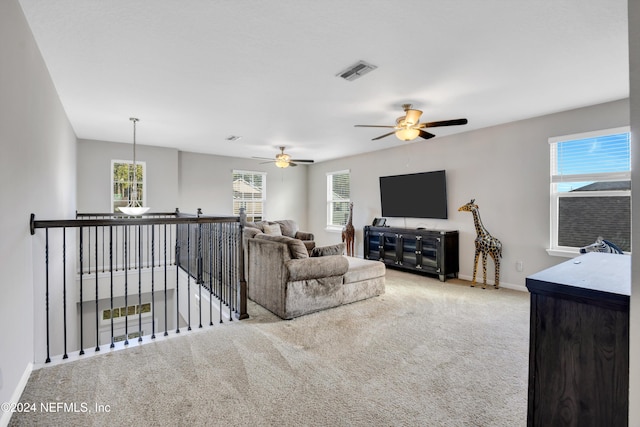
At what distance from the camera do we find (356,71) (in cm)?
285

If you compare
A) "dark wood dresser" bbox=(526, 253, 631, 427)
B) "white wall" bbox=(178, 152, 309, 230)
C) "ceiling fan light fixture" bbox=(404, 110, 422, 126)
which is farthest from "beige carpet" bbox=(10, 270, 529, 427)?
"white wall" bbox=(178, 152, 309, 230)

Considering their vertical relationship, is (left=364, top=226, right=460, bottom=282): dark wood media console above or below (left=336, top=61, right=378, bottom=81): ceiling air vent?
below

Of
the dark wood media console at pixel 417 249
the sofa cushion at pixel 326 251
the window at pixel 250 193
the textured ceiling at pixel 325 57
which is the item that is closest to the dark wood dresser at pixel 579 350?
the textured ceiling at pixel 325 57

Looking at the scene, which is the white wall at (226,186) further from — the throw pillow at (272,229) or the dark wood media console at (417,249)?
the dark wood media console at (417,249)

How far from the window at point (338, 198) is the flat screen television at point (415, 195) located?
1318 mm

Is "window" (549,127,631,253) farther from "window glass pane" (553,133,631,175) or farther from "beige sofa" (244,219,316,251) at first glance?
"beige sofa" (244,219,316,251)

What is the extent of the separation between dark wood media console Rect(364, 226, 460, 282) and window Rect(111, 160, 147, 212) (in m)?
4.76

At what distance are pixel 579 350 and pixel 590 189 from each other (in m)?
3.82

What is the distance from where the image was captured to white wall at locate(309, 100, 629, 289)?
13.6 ft

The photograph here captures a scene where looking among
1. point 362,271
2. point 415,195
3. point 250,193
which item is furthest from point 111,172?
point 415,195

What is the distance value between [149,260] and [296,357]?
487 centimetres

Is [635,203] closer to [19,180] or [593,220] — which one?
[19,180]

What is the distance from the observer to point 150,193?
20.5 feet

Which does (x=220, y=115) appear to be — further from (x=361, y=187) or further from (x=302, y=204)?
(x=302, y=204)
